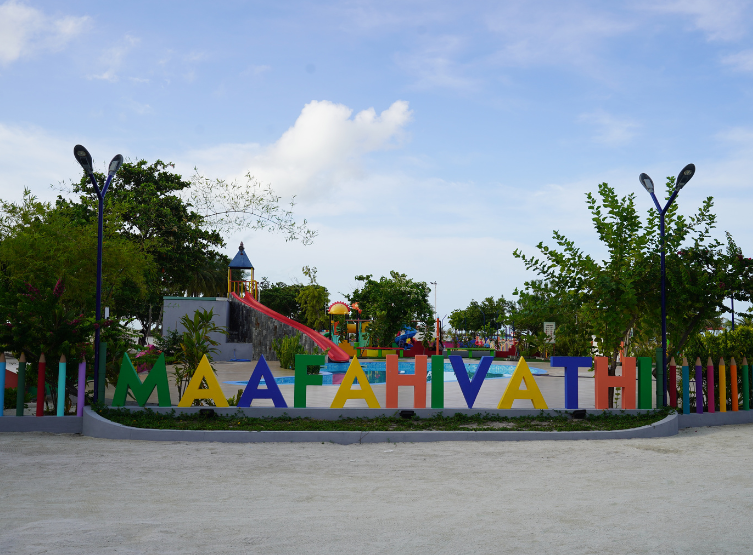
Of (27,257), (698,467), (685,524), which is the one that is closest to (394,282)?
(27,257)

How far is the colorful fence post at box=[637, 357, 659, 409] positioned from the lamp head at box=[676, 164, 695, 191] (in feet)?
12.5

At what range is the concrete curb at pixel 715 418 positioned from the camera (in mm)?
12898

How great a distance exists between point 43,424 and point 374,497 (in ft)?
24.4

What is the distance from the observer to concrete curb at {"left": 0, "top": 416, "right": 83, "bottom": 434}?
11.4 m

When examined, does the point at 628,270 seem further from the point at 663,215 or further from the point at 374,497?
the point at 374,497

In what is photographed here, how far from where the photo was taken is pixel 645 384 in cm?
1307

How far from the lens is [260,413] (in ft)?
40.3

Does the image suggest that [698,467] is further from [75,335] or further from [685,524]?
[75,335]

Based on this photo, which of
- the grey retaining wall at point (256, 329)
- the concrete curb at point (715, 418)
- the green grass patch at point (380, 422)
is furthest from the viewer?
the grey retaining wall at point (256, 329)

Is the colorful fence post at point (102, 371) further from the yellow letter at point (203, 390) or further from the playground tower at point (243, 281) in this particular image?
the playground tower at point (243, 281)

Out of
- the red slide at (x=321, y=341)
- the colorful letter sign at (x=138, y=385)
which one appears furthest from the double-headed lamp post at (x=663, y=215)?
the red slide at (x=321, y=341)

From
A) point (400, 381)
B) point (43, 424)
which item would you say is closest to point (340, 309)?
point (400, 381)

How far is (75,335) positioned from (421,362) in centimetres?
680

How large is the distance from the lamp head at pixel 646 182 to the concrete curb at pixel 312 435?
525 centimetres
